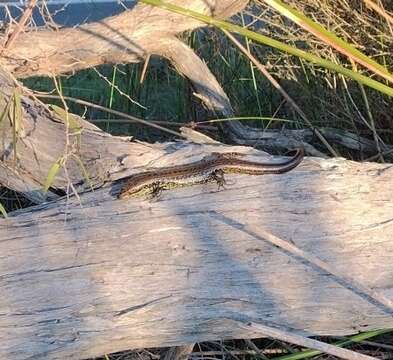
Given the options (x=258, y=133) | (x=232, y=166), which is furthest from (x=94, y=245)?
(x=258, y=133)

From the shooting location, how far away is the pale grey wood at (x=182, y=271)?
2615mm

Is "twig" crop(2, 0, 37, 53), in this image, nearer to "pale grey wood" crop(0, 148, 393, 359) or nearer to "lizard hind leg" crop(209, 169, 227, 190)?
"pale grey wood" crop(0, 148, 393, 359)

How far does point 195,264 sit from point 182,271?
0.17ft

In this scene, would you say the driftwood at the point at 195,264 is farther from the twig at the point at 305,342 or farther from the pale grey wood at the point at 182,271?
the twig at the point at 305,342

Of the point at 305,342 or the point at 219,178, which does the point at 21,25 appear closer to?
the point at 219,178

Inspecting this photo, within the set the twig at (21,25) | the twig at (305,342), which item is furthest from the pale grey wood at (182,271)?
the twig at (21,25)

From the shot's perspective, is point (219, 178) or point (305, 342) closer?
point (305, 342)

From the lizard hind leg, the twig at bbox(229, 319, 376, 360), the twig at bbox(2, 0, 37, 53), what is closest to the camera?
the twig at bbox(229, 319, 376, 360)

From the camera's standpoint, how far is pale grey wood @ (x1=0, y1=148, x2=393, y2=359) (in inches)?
103

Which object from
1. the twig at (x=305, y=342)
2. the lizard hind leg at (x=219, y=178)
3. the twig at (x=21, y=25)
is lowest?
the twig at (x=305, y=342)

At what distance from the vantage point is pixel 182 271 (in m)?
2.67

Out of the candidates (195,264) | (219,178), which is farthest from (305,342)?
(219,178)

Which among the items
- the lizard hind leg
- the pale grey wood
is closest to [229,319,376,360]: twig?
the pale grey wood

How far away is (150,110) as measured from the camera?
4.54m
